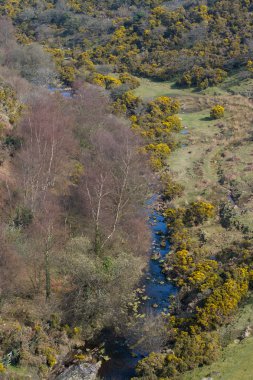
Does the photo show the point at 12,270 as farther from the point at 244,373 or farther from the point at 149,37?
the point at 149,37

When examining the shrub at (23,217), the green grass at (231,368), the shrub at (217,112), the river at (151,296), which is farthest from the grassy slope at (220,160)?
the shrub at (23,217)

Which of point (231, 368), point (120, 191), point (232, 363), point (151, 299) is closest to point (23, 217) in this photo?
point (120, 191)

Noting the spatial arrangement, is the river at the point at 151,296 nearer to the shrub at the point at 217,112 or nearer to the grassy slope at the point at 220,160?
the grassy slope at the point at 220,160

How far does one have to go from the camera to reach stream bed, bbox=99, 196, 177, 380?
2852cm

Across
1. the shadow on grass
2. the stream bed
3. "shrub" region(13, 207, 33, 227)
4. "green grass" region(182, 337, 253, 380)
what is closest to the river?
the stream bed

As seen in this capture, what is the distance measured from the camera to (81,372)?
28.0 m

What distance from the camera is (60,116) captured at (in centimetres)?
4972

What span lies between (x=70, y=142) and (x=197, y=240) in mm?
15854

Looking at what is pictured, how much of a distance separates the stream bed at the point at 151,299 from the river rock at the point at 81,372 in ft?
1.44

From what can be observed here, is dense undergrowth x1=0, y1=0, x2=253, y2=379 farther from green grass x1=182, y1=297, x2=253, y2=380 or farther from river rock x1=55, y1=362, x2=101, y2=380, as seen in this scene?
river rock x1=55, y1=362, x2=101, y2=380

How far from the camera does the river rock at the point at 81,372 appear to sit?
27.7 m

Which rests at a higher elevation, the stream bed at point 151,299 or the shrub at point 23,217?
the shrub at point 23,217

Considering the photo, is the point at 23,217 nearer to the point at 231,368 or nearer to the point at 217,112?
the point at 231,368

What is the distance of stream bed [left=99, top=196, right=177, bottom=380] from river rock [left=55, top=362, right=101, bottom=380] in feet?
1.44
